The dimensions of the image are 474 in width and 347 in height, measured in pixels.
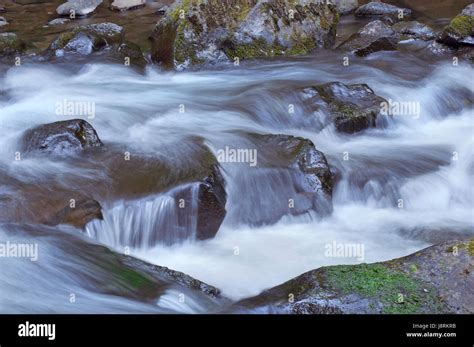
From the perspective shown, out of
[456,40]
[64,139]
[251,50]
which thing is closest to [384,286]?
[64,139]

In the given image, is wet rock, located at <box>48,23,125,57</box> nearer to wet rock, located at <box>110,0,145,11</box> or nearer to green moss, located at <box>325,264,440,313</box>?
wet rock, located at <box>110,0,145,11</box>

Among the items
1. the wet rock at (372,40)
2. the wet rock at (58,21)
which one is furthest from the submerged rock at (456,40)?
the wet rock at (58,21)

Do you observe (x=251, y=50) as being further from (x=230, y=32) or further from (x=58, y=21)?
(x=58, y=21)

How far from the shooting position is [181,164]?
27.9ft

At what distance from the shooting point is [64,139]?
906 cm

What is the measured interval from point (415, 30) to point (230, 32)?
13.0 ft

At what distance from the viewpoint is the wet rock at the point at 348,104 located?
34.7ft

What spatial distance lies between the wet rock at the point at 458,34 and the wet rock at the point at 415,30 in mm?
696

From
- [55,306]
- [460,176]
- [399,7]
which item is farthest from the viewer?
[399,7]

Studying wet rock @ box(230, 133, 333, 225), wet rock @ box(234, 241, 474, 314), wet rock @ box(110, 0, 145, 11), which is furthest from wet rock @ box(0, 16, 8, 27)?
wet rock @ box(234, 241, 474, 314)

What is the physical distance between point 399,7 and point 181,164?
1159 cm

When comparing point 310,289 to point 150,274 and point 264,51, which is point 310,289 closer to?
point 150,274

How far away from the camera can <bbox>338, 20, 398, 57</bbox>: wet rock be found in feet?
46.1
